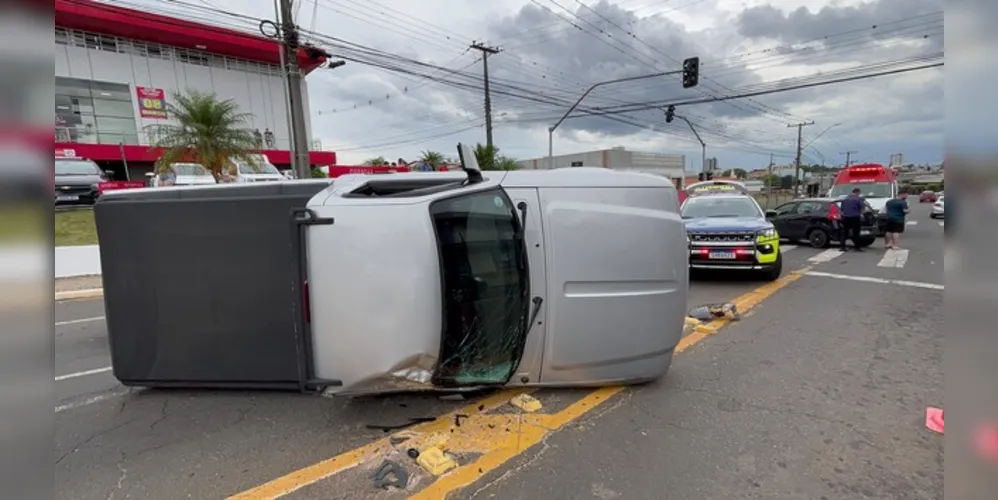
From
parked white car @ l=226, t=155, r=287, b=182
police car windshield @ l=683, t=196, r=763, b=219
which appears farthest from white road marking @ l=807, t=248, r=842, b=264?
parked white car @ l=226, t=155, r=287, b=182

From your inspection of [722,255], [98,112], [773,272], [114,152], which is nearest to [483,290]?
[722,255]

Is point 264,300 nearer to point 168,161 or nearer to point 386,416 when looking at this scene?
point 386,416

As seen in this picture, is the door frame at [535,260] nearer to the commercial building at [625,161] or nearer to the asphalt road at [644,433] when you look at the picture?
the asphalt road at [644,433]

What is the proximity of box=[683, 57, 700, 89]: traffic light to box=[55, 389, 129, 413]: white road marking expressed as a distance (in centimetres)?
1937

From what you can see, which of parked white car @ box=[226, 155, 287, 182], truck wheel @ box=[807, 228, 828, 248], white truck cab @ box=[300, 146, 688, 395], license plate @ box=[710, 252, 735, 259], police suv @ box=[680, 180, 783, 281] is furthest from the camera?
parked white car @ box=[226, 155, 287, 182]

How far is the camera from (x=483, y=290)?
305 cm

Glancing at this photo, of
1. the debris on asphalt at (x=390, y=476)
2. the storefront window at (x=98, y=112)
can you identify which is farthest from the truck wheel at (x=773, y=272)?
the storefront window at (x=98, y=112)

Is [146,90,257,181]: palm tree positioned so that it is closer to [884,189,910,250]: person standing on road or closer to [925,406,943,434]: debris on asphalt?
[925,406,943,434]: debris on asphalt

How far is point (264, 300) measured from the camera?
121 inches

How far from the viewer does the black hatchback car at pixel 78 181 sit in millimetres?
17031

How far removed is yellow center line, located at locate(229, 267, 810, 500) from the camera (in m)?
2.49

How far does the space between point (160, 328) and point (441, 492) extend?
7.75 ft

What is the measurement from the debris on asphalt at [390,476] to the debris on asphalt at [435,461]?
0.12 metres

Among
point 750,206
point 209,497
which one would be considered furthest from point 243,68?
point 209,497
